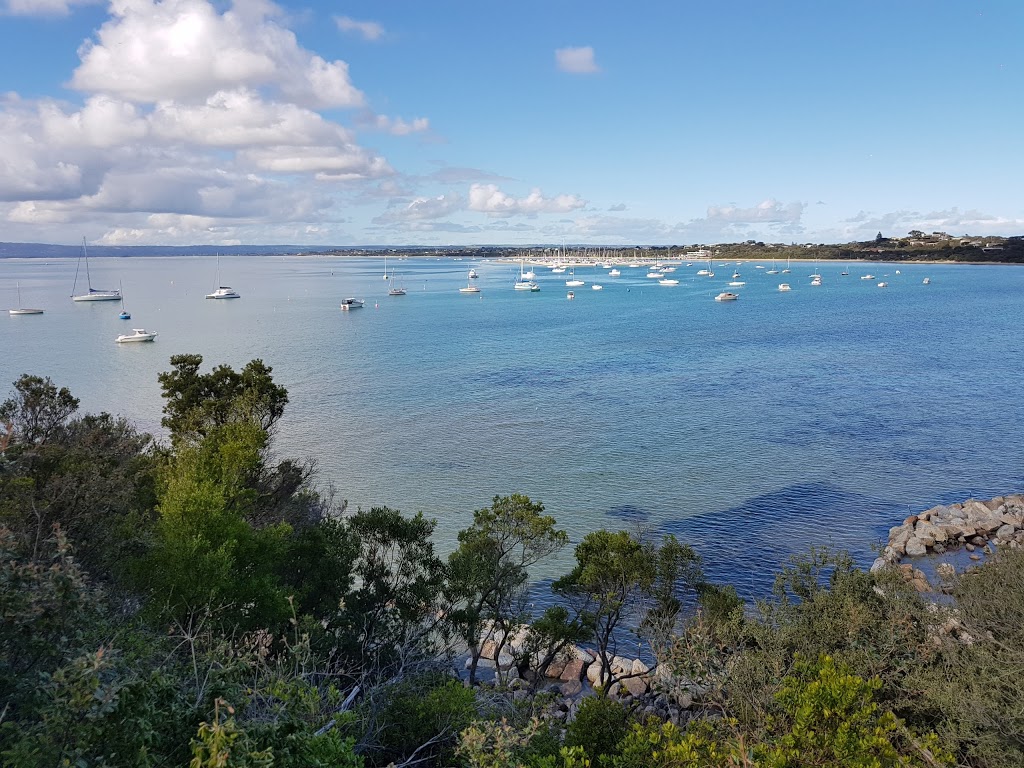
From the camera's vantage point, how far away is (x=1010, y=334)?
67.6 metres

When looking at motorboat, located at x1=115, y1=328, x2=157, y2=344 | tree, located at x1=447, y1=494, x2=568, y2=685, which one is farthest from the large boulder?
motorboat, located at x1=115, y1=328, x2=157, y2=344

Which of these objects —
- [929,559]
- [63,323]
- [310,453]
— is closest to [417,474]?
[310,453]

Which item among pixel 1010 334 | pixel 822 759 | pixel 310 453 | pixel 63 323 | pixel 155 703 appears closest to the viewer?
pixel 155 703

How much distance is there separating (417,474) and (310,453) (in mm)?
5556

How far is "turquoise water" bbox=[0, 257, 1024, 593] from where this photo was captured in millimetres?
25188

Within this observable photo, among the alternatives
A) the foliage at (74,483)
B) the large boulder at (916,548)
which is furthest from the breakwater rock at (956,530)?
the foliage at (74,483)

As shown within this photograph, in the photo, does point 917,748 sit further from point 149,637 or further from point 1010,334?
point 1010,334

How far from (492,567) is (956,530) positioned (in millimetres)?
16964

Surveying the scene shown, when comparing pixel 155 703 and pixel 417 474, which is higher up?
pixel 155 703

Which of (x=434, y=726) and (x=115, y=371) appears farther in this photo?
(x=115, y=371)

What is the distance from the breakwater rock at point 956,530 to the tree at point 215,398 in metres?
19.3

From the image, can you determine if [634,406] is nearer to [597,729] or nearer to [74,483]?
[74,483]

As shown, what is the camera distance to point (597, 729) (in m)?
9.54

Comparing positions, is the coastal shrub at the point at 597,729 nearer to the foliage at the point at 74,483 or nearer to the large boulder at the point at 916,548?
the foliage at the point at 74,483
